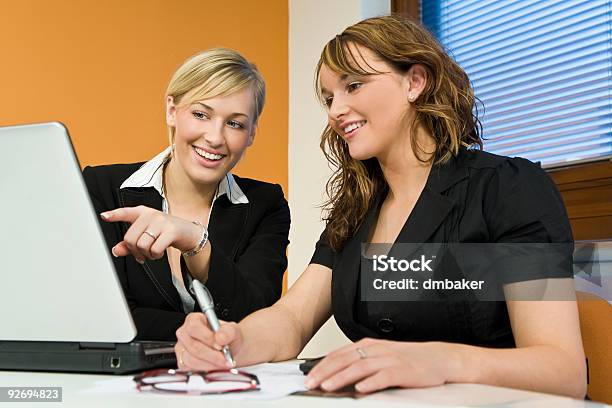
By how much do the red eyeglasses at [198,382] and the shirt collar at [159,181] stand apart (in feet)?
3.63

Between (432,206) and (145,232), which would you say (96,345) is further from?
(432,206)

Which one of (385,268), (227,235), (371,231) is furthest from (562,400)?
(227,235)

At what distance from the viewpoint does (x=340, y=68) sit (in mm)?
1583

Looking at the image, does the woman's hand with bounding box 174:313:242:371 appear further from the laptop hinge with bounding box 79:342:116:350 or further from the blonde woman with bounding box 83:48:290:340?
the blonde woman with bounding box 83:48:290:340

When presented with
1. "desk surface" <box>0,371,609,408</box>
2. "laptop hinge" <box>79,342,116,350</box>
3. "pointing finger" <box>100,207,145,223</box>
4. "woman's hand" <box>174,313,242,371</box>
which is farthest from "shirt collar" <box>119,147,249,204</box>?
"desk surface" <box>0,371,609,408</box>

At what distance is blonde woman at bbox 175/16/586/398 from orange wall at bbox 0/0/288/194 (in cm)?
134

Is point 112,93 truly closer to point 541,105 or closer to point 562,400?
point 541,105

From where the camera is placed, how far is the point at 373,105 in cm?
159

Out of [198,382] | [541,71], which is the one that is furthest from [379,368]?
[541,71]

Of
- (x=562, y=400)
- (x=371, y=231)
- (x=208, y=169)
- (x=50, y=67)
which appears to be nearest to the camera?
(x=562, y=400)

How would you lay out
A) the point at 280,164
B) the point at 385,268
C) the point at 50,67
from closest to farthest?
1. the point at 385,268
2. the point at 50,67
3. the point at 280,164

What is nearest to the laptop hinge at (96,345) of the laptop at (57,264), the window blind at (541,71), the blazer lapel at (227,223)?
the laptop at (57,264)

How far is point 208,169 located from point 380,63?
1.85ft

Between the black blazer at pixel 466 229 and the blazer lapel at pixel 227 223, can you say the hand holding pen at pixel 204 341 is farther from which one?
the blazer lapel at pixel 227 223
